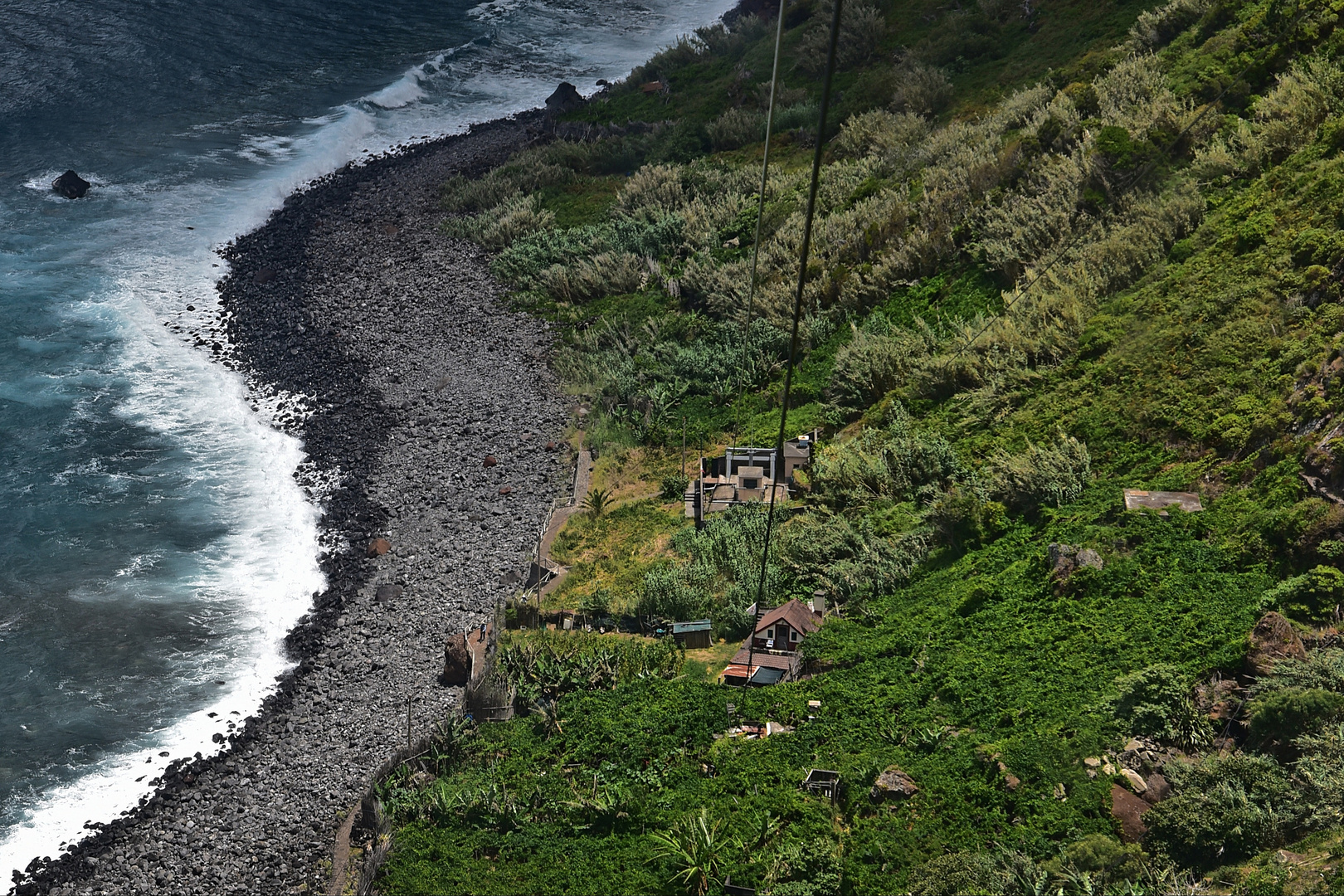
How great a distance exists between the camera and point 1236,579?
54.7ft

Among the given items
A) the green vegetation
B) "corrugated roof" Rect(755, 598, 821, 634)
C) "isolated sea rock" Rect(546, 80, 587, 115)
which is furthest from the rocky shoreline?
"corrugated roof" Rect(755, 598, 821, 634)

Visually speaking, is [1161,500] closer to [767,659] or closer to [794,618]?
[794,618]

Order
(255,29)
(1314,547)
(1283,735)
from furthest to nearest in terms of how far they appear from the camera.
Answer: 1. (255,29)
2. (1314,547)
3. (1283,735)

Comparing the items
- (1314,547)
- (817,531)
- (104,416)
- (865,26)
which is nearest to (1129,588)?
(1314,547)

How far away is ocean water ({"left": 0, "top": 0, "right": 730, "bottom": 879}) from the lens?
82.0 feet

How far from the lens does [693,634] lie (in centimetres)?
2214

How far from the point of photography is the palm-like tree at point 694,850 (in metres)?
15.7

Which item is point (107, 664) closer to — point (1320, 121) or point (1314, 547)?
point (1314, 547)

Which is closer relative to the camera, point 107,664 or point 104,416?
point 107,664

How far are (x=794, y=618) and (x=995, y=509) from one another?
180 inches

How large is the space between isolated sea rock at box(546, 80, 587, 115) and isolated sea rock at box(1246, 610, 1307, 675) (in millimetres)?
48021

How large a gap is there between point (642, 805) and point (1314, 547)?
11.1m

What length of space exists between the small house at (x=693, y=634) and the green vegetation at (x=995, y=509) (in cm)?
64

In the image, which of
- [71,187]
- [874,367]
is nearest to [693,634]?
[874,367]
